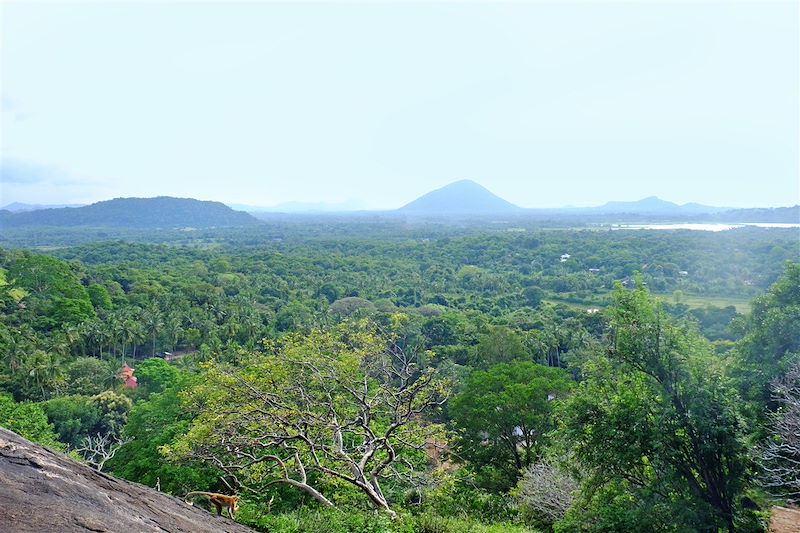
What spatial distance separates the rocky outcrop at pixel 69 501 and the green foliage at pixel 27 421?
14.8 metres

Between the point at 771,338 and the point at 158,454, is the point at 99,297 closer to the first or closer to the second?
the point at 158,454

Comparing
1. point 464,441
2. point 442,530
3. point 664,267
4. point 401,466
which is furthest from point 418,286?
point 442,530

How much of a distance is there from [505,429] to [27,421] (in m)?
16.1

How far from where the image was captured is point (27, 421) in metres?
16.8

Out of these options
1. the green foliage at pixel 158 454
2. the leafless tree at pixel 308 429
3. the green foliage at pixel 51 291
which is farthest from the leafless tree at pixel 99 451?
the green foliage at pixel 51 291

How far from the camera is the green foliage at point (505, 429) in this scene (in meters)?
15.5

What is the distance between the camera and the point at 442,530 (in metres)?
6.90

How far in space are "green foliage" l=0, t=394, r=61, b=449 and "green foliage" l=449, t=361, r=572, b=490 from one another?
45.6 ft

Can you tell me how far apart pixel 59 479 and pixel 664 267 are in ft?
267

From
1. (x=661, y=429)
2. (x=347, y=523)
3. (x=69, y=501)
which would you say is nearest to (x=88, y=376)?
(x=347, y=523)

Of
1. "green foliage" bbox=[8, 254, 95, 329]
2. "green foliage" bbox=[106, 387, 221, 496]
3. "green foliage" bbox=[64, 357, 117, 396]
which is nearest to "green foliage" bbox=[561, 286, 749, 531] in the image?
"green foliage" bbox=[106, 387, 221, 496]

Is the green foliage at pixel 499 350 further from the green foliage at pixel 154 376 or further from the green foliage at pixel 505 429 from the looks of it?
the green foliage at pixel 154 376

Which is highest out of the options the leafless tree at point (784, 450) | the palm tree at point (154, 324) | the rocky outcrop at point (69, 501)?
the rocky outcrop at point (69, 501)

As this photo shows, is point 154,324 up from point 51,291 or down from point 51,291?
down
